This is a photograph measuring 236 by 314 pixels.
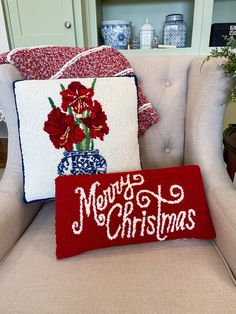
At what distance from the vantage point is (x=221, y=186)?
0.63 meters

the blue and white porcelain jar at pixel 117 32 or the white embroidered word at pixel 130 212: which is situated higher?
the blue and white porcelain jar at pixel 117 32

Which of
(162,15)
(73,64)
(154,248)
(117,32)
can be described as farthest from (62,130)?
(162,15)

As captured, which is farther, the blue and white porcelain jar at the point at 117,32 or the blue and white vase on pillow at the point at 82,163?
the blue and white porcelain jar at the point at 117,32

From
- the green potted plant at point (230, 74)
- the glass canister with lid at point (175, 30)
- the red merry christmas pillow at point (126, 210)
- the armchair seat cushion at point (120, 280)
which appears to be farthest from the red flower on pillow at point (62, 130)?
the glass canister with lid at point (175, 30)

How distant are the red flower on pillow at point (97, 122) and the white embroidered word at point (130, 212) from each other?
15 centimetres

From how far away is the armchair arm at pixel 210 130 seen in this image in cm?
61

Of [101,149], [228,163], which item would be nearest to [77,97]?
[101,149]

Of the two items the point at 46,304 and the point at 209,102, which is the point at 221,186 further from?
the point at 46,304

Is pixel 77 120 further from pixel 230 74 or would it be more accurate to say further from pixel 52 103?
pixel 230 74

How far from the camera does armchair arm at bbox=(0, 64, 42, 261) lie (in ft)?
1.95

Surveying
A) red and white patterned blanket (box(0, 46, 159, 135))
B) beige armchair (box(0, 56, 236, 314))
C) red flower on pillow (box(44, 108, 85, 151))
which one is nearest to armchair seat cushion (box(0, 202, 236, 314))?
beige armchair (box(0, 56, 236, 314))

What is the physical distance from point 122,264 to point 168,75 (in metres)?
0.60

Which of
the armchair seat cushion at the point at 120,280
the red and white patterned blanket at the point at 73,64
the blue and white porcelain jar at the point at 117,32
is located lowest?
the armchair seat cushion at the point at 120,280

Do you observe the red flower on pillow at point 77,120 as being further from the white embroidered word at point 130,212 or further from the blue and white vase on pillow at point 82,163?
the white embroidered word at point 130,212
